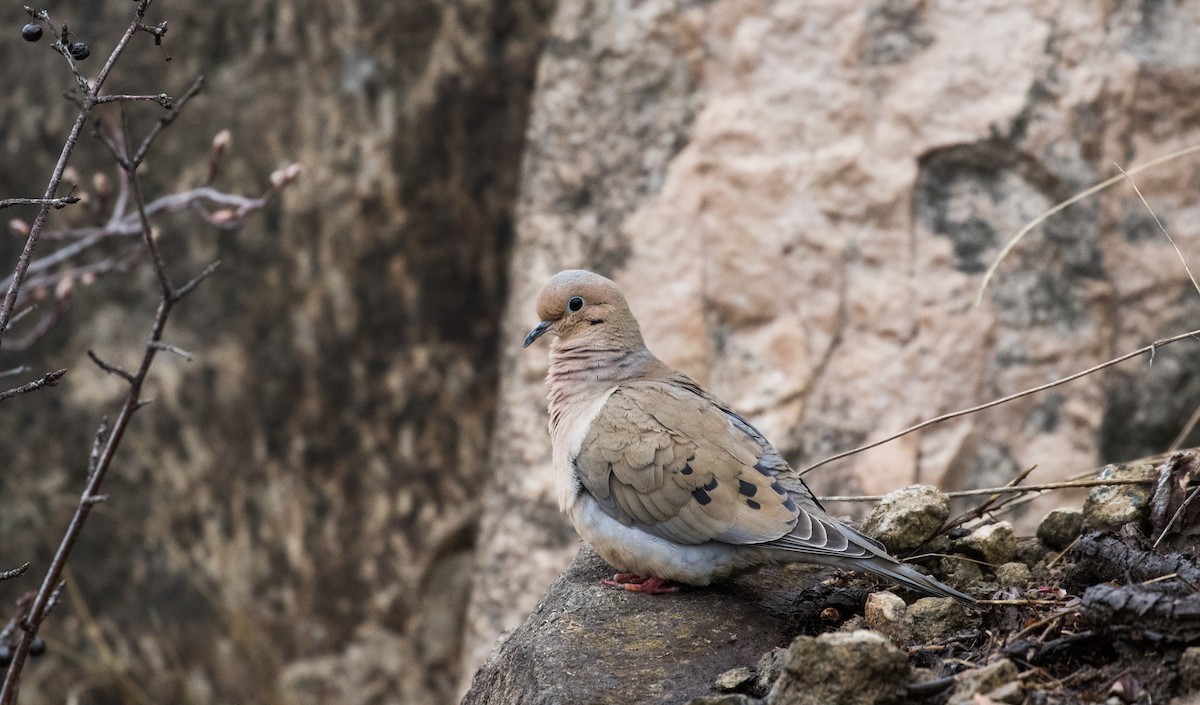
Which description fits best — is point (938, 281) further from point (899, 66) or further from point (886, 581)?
point (886, 581)

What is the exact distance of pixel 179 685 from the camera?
211 inches

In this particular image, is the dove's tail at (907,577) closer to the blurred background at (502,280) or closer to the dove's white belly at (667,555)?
the dove's white belly at (667,555)

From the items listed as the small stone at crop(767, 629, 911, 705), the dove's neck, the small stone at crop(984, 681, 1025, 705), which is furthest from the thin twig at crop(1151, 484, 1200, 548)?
the dove's neck

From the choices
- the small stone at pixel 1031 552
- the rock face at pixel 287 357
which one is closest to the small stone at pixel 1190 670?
the small stone at pixel 1031 552

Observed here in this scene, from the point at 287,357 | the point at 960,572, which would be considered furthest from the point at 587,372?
the point at 287,357

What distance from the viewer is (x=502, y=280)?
5395mm

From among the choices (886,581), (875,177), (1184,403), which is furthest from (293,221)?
(1184,403)

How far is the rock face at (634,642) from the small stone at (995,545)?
47 cm

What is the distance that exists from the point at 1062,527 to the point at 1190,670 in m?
0.96

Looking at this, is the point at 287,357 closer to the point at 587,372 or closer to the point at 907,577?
the point at 587,372

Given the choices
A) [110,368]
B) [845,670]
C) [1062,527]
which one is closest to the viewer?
[845,670]

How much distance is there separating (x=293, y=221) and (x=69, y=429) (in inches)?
51.0

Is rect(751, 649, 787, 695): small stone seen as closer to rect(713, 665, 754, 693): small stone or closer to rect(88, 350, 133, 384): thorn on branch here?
rect(713, 665, 754, 693): small stone

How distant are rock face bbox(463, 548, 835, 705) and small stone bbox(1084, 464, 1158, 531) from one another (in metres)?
0.76
